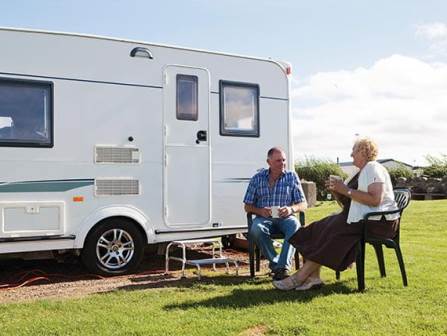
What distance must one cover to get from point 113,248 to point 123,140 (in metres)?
1.18

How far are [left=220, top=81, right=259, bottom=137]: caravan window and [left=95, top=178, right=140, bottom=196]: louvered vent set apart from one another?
48.1 inches

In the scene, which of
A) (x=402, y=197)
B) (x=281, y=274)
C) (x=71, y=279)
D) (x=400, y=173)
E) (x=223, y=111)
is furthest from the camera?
(x=400, y=173)

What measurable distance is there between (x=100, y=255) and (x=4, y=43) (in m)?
2.38

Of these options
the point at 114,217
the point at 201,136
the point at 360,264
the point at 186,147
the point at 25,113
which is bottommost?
the point at 360,264

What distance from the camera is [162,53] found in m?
6.41

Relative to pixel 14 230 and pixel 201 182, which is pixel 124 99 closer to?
pixel 201 182

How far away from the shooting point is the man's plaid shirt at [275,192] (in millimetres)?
5723

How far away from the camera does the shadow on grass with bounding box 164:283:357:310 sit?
4.48 metres

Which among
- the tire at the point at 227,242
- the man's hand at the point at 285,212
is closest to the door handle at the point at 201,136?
the man's hand at the point at 285,212

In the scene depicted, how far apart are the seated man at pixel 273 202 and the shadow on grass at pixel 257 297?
51 cm

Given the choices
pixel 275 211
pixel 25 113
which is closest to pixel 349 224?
pixel 275 211

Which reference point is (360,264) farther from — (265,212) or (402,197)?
(265,212)

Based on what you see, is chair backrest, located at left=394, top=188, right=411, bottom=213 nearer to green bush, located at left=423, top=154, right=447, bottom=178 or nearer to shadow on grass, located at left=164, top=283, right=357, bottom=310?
shadow on grass, located at left=164, top=283, right=357, bottom=310

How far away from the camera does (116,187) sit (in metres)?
6.09
